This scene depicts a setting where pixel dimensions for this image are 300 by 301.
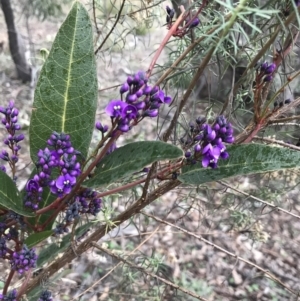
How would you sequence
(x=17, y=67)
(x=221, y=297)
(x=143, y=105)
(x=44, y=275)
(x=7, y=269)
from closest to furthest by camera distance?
(x=143, y=105), (x=44, y=275), (x=7, y=269), (x=221, y=297), (x=17, y=67)

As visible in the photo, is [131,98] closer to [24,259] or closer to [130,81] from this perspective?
[130,81]

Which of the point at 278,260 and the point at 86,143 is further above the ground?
the point at 278,260

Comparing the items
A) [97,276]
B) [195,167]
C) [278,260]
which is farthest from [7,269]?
[195,167]

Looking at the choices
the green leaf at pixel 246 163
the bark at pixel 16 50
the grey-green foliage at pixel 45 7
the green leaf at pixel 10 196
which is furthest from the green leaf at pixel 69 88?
the bark at pixel 16 50

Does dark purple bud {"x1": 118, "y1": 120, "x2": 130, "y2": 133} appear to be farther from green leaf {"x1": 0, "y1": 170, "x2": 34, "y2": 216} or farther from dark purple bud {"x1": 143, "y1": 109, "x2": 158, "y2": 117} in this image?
green leaf {"x1": 0, "y1": 170, "x2": 34, "y2": 216}

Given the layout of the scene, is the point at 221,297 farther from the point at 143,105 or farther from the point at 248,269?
the point at 143,105

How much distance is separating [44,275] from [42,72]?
0.35m

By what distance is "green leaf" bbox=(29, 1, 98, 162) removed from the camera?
1.94 feet

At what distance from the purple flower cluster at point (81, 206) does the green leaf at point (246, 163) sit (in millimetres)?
129

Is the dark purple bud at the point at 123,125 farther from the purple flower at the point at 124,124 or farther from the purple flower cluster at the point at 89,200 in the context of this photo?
the purple flower cluster at the point at 89,200

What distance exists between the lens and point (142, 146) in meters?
0.54

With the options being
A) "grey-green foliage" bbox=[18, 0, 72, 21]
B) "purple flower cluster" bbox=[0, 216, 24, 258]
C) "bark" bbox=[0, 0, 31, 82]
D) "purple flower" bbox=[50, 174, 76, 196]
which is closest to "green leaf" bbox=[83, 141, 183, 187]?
"purple flower" bbox=[50, 174, 76, 196]

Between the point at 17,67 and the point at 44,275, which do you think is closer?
the point at 44,275

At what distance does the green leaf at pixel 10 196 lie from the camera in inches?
23.9
